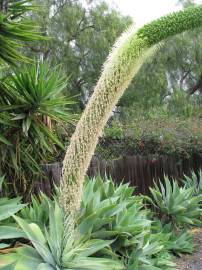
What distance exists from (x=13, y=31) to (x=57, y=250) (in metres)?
2.67

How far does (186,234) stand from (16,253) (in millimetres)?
4595

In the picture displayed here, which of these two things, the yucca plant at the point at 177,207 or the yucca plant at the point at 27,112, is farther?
the yucca plant at the point at 177,207

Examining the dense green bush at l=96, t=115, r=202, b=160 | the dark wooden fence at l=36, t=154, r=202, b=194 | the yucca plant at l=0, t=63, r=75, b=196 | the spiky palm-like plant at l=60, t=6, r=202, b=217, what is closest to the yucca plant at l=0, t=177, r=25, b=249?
the spiky palm-like plant at l=60, t=6, r=202, b=217

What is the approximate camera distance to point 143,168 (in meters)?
10.9

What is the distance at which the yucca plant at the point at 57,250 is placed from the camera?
147 inches

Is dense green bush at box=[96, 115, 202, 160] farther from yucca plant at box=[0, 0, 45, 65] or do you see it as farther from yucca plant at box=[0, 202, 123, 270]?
yucca plant at box=[0, 202, 123, 270]

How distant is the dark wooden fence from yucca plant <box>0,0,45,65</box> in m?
4.16

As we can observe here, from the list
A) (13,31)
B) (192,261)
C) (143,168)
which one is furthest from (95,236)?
(143,168)

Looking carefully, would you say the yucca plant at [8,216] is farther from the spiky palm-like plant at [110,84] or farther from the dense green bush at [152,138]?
the dense green bush at [152,138]

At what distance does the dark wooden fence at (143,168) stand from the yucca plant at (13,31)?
13.7 feet

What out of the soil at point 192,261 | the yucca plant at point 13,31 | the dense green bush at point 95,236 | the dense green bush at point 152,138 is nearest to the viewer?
the dense green bush at point 95,236

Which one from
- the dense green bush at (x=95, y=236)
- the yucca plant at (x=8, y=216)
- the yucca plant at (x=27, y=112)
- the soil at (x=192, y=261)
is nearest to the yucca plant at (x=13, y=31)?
the yucca plant at (x=27, y=112)

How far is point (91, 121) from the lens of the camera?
3.57 metres

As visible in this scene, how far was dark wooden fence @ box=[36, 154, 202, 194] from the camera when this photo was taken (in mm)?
9656
